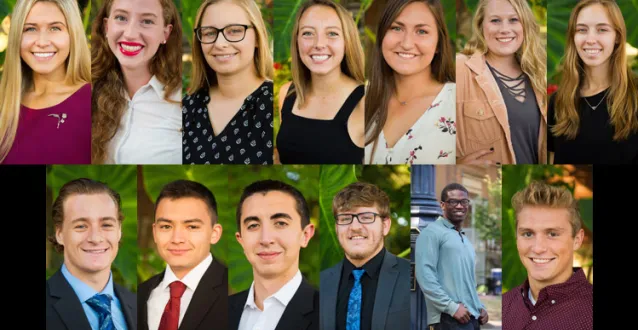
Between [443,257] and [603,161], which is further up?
[603,161]

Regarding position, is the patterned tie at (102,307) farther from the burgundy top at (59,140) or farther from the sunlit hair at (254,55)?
the sunlit hair at (254,55)

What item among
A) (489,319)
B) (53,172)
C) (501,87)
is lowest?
(489,319)

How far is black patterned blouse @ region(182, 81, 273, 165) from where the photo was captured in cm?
1072

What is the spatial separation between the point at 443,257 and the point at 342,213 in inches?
42.8

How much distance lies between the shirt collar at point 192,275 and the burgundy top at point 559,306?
302cm

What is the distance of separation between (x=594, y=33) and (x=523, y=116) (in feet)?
3.52

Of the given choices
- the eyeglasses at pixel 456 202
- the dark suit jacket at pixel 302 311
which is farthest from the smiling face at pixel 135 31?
the eyeglasses at pixel 456 202

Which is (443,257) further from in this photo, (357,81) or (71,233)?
(71,233)

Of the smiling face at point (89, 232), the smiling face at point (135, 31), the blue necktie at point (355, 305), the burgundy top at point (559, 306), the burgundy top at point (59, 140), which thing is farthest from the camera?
the burgundy top at point (59, 140)

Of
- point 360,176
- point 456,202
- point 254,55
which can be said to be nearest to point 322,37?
point 254,55

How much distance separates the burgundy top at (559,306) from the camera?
10438mm

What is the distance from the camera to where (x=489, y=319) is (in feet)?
34.9

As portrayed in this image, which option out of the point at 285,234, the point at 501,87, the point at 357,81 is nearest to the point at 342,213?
the point at 285,234

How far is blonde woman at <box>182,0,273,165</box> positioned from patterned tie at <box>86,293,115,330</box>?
159 centimetres
